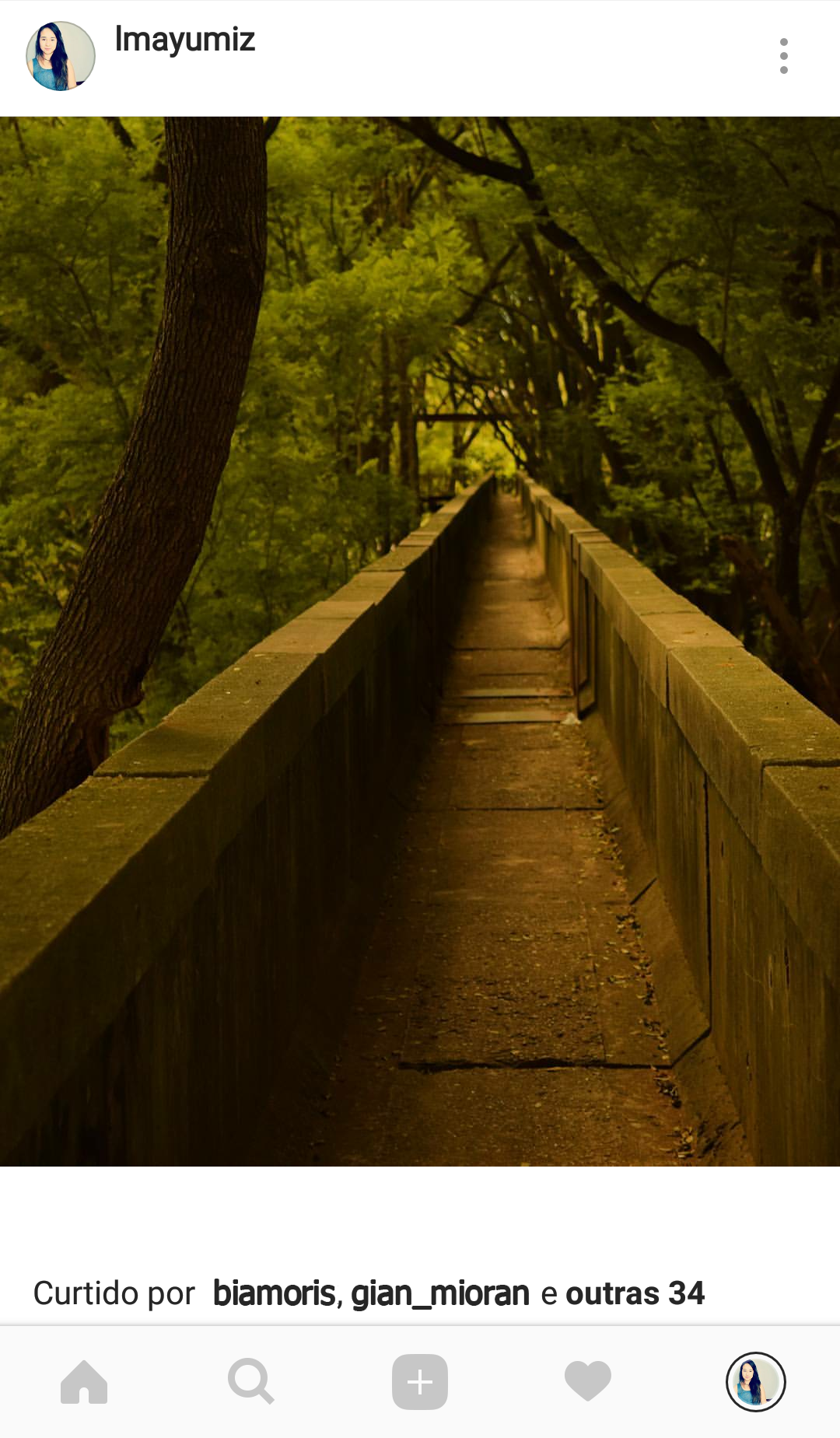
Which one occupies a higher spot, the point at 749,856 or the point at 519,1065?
the point at 749,856

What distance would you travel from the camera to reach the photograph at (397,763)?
11.3ft

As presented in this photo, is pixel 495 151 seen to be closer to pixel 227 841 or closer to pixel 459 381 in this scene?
pixel 227 841

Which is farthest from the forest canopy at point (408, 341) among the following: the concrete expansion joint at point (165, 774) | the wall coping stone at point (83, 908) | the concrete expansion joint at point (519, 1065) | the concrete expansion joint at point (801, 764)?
the wall coping stone at point (83, 908)

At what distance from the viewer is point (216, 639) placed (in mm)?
20812
